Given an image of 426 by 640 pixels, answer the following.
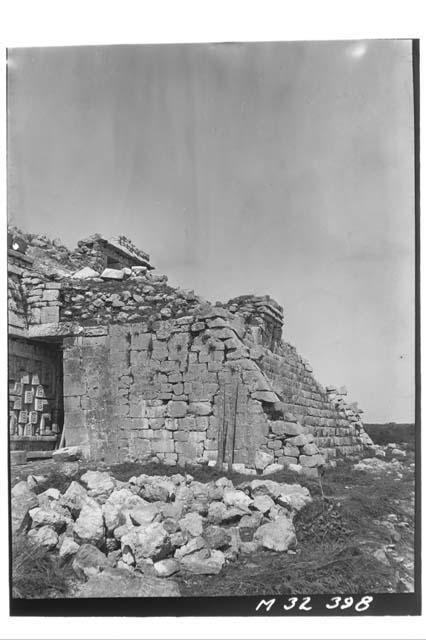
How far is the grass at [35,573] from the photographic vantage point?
7.25m

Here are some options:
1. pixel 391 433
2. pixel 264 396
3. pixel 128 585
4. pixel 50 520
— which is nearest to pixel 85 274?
pixel 264 396

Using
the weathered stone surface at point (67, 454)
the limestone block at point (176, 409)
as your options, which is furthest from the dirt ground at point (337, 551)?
the limestone block at point (176, 409)

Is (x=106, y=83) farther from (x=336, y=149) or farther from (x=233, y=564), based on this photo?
(x=233, y=564)

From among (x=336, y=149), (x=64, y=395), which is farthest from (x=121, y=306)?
(x=336, y=149)

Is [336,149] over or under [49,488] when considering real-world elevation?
over

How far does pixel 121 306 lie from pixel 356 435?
14.2ft

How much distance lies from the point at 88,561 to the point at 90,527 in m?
0.34

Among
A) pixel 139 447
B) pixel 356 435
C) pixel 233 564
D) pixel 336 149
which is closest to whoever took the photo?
pixel 233 564

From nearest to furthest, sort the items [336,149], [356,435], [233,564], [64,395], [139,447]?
1. [233,564]
2. [336,149]
3. [139,447]
4. [64,395]
5. [356,435]

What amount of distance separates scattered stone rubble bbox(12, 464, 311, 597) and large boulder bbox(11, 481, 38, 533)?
11mm

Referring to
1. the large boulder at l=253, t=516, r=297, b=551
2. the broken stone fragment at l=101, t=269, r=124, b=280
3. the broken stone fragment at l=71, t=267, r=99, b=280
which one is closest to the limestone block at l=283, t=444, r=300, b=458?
the large boulder at l=253, t=516, r=297, b=551

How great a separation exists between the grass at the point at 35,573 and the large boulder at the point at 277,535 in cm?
207

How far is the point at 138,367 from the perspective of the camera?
8.64 metres

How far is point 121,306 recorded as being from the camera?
9.05m
